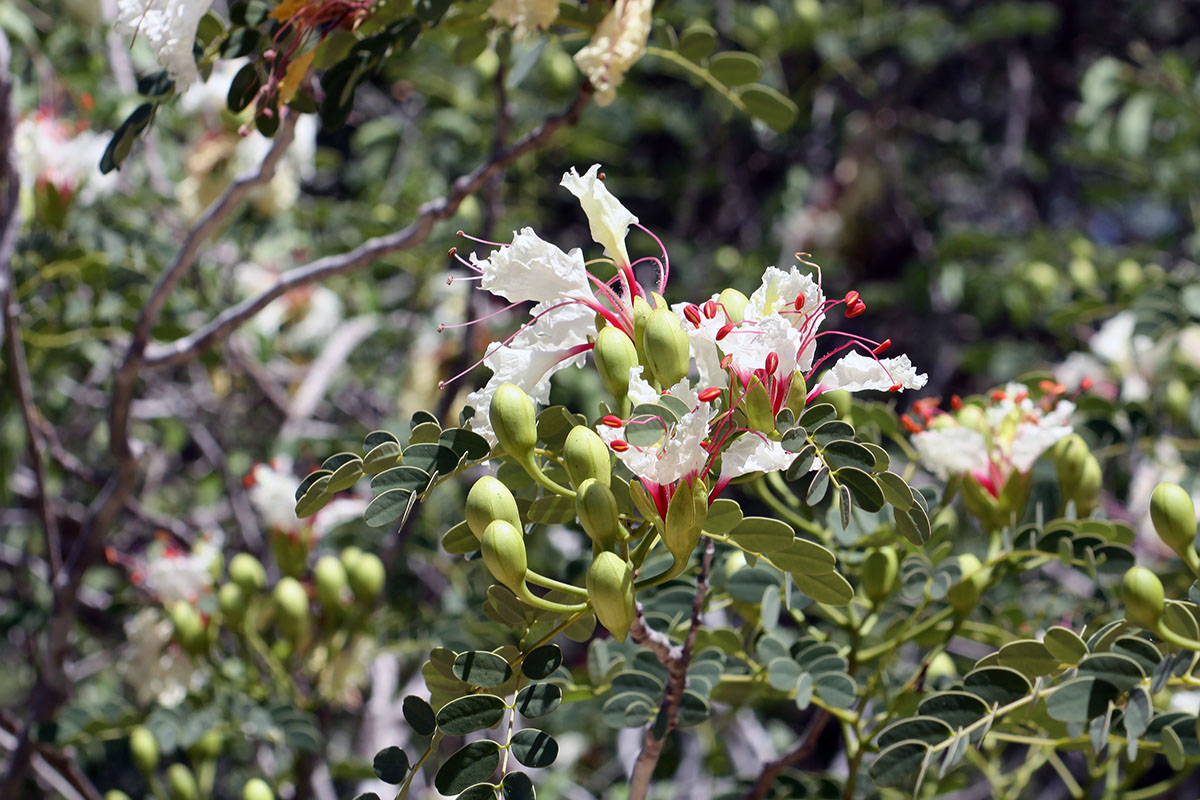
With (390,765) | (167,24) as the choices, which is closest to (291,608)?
(390,765)

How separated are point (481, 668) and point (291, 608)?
0.74 m

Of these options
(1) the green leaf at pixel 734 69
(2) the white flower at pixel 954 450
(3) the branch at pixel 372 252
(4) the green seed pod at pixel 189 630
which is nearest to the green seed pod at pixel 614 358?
(2) the white flower at pixel 954 450

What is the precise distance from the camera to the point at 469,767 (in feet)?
2.72

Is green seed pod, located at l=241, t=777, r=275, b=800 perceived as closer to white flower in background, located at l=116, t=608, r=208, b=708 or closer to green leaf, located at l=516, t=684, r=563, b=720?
white flower in background, located at l=116, t=608, r=208, b=708

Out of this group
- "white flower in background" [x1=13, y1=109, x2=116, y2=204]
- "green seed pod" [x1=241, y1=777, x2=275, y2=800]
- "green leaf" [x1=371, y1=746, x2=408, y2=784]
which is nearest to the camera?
"green leaf" [x1=371, y1=746, x2=408, y2=784]

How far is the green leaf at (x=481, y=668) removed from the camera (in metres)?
0.83

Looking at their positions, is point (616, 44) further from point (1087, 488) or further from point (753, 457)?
point (1087, 488)

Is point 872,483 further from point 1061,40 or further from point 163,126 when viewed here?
point 1061,40

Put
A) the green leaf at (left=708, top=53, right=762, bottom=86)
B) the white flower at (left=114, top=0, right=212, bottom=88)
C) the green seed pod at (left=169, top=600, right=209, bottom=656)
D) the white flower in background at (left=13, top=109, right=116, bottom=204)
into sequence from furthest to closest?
the white flower in background at (left=13, top=109, right=116, bottom=204), the green seed pod at (left=169, top=600, right=209, bottom=656), the green leaf at (left=708, top=53, right=762, bottom=86), the white flower at (left=114, top=0, right=212, bottom=88)

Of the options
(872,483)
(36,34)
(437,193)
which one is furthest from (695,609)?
(36,34)

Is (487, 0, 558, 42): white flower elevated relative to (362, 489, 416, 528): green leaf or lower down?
elevated

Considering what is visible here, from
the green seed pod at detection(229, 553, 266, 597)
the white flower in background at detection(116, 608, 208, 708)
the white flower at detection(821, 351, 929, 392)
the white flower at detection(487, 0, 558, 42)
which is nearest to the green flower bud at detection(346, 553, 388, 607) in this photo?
the green seed pod at detection(229, 553, 266, 597)

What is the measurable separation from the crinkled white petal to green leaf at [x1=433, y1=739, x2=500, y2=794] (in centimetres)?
29

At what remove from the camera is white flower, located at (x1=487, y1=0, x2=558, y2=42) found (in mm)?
1161
